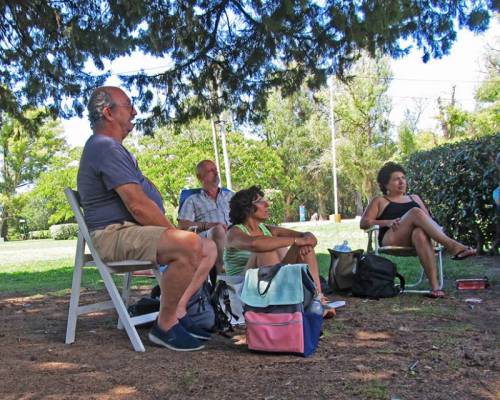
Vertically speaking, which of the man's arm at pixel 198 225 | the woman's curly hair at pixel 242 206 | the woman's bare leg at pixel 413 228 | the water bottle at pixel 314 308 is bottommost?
the water bottle at pixel 314 308

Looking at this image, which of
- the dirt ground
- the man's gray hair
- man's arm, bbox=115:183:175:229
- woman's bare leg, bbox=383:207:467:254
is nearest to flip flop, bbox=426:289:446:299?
woman's bare leg, bbox=383:207:467:254

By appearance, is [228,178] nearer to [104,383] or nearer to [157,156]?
[157,156]

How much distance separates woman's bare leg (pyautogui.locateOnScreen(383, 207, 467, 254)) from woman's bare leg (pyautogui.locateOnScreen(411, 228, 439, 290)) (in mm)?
52

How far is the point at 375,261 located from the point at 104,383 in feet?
9.94

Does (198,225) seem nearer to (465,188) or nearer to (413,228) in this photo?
(413,228)

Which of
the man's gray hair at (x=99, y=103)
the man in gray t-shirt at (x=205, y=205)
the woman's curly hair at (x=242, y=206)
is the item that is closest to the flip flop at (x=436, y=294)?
the woman's curly hair at (x=242, y=206)

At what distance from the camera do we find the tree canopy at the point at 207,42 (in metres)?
6.18

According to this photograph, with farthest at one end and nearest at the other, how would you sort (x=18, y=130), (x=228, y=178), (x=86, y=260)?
(x=228, y=178) → (x=18, y=130) → (x=86, y=260)

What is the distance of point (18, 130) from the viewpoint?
298 inches

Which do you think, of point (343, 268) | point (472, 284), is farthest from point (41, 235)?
point (472, 284)

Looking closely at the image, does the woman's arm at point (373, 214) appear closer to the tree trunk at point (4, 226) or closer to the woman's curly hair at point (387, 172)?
the woman's curly hair at point (387, 172)

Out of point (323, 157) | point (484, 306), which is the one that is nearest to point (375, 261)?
point (484, 306)

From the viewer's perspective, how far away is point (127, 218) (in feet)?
11.3

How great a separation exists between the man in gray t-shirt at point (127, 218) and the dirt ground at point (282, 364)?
0.25 meters
